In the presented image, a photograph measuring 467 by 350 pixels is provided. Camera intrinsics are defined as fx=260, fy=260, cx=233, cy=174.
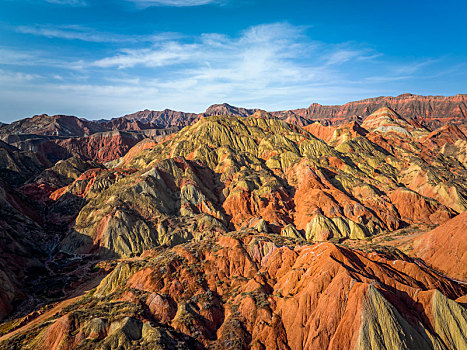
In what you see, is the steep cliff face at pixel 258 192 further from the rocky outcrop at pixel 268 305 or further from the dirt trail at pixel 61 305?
the rocky outcrop at pixel 268 305

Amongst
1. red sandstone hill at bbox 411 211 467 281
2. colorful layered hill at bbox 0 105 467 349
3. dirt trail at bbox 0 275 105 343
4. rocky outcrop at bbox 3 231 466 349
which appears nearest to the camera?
rocky outcrop at bbox 3 231 466 349

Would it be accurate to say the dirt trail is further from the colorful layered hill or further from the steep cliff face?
the steep cliff face

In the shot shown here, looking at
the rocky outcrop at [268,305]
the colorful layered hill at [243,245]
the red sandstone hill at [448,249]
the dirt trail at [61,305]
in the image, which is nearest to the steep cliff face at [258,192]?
the colorful layered hill at [243,245]

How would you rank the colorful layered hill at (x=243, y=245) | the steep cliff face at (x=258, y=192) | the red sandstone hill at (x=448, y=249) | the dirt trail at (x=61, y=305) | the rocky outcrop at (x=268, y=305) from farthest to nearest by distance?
the steep cliff face at (x=258, y=192) < the red sandstone hill at (x=448, y=249) < the dirt trail at (x=61, y=305) < the colorful layered hill at (x=243, y=245) < the rocky outcrop at (x=268, y=305)

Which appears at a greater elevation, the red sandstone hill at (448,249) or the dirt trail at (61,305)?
the red sandstone hill at (448,249)

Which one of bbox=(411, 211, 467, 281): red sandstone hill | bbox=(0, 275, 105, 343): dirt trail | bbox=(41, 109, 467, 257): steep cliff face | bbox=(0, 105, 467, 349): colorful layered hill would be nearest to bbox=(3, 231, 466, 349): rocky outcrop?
bbox=(0, 105, 467, 349): colorful layered hill

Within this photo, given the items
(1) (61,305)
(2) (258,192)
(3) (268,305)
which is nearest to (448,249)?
(3) (268,305)

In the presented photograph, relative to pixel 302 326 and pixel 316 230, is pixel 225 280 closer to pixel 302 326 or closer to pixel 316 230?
pixel 302 326
